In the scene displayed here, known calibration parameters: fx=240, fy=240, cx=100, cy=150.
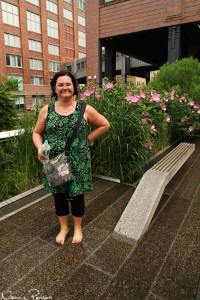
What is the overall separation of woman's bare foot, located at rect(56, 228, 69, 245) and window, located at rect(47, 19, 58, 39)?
136ft

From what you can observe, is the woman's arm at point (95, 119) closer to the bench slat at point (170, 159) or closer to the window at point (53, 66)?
the bench slat at point (170, 159)

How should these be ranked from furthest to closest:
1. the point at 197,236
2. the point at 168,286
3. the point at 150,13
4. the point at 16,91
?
the point at 150,13, the point at 16,91, the point at 197,236, the point at 168,286

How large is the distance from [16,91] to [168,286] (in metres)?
3.95

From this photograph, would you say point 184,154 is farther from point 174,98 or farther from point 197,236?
point 174,98

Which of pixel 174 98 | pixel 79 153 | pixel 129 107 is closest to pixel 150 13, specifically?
pixel 174 98

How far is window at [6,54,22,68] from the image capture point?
32.4m

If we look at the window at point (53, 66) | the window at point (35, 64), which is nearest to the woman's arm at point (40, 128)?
the window at point (35, 64)

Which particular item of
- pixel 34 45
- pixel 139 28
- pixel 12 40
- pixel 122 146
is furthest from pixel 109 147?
pixel 34 45

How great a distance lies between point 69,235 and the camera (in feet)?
7.80

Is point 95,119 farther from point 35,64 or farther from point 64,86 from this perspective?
point 35,64

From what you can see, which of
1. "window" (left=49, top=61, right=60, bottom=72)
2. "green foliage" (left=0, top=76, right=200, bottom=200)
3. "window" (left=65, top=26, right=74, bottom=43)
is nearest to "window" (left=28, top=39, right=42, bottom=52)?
"window" (left=49, top=61, right=60, bottom=72)

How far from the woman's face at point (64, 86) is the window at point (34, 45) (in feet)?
123

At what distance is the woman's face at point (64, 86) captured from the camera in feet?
6.53

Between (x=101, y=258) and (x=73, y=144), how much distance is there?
996 millimetres
